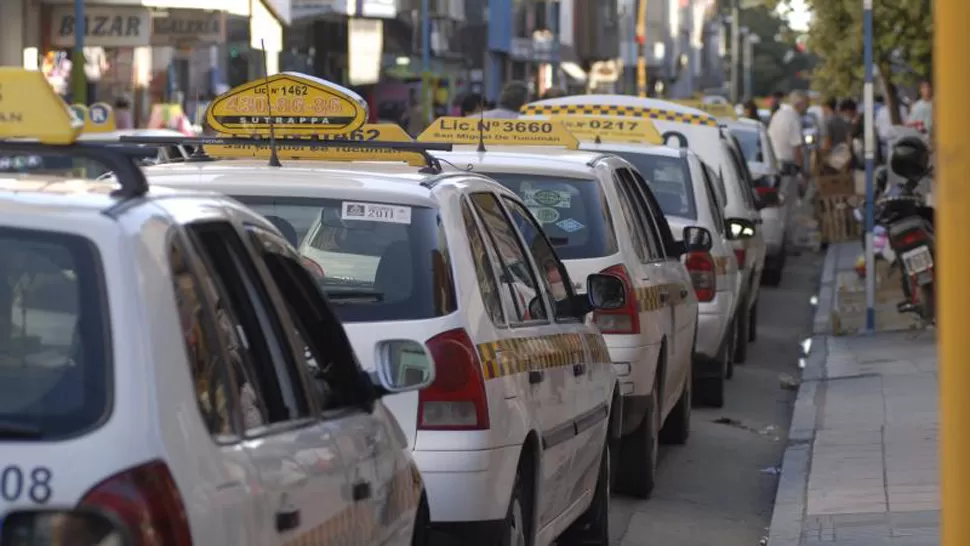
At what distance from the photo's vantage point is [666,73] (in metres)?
111

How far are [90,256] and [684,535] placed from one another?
6367mm

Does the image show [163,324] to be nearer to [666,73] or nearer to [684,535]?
[684,535]

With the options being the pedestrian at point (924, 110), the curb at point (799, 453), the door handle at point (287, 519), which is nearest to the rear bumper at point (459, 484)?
the door handle at point (287, 519)

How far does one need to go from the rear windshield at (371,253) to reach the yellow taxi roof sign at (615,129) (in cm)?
878

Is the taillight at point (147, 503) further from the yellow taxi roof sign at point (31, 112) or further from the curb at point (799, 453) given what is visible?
the curb at point (799, 453)

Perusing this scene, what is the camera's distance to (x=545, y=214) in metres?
10.4

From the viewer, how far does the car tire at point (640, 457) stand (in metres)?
10.7

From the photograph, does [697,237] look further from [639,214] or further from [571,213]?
[571,213]

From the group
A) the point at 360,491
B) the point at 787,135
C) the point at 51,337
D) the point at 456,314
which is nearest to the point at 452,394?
A: the point at 456,314

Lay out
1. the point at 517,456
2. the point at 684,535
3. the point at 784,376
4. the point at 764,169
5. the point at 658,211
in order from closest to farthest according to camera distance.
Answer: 1. the point at 517,456
2. the point at 684,535
3. the point at 658,211
4. the point at 784,376
5. the point at 764,169

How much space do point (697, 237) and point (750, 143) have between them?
14076 mm

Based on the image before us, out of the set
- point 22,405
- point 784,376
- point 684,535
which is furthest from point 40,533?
point 784,376

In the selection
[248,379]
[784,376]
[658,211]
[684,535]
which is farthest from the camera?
[784,376]

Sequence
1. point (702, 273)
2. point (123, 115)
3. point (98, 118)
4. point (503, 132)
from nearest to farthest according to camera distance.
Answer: point (503, 132)
point (702, 273)
point (98, 118)
point (123, 115)
